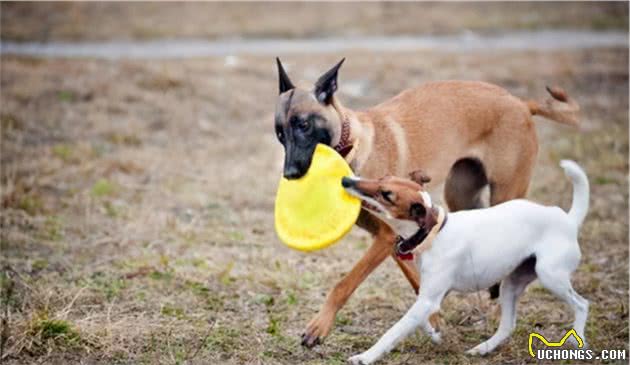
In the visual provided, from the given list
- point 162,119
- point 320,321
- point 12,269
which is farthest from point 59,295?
point 162,119

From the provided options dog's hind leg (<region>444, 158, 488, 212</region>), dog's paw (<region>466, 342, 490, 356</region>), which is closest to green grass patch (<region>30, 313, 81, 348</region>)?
dog's paw (<region>466, 342, 490, 356</region>)

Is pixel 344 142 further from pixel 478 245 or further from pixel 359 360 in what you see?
pixel 359 360

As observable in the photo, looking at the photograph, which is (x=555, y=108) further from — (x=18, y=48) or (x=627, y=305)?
(x=18, y=48)

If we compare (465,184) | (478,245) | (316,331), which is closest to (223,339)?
(316,331)

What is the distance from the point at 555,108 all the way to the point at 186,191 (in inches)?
162

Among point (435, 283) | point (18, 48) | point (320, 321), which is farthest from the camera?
point (18, 48)

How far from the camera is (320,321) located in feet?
18.1

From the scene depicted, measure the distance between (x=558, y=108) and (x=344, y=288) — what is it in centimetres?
226

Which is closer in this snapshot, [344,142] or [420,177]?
[420,177]

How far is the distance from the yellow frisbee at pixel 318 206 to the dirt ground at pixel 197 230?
708 mm

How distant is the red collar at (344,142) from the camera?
5730 millimetres

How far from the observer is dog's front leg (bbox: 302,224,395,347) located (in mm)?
5488

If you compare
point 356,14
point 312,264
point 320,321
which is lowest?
point 356,14

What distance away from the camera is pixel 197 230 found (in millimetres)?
8133
